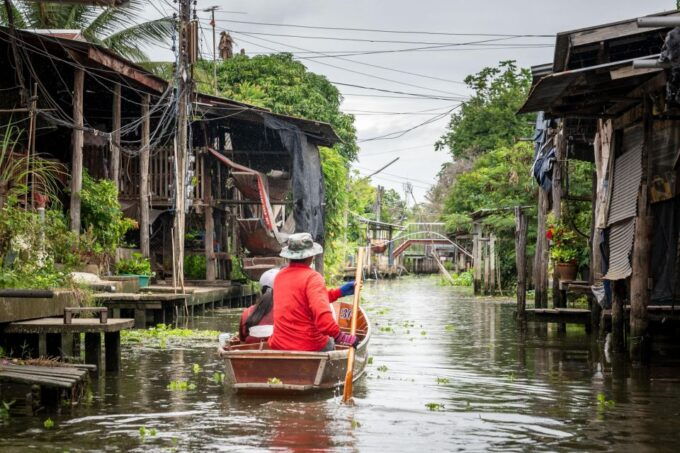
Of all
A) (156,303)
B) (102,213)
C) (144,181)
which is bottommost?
(156,303)

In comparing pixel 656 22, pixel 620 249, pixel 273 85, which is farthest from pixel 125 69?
pixel 273 85

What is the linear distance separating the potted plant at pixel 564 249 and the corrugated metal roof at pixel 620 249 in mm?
4627

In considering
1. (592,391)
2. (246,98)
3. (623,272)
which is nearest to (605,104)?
(623,272)

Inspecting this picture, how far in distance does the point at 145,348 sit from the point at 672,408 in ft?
27.6

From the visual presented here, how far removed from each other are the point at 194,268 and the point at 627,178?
16.2 metres

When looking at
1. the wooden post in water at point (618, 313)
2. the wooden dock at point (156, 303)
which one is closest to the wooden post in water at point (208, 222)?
the wooden dock at point (156, 303)

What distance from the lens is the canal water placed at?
824cm

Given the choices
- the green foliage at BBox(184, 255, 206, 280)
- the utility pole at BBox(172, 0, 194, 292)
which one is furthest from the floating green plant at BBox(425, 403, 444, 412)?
the green foliage at BBox(184, 255, 206, 280)

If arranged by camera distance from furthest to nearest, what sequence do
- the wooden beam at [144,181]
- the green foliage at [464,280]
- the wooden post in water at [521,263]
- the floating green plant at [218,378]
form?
the green foliage at [464,280] < the wooden beam at [144,181] < the wooden post in water at [521,263] < the floating green plant at [218,378]

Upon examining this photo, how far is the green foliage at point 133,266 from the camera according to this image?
21766 millimetres

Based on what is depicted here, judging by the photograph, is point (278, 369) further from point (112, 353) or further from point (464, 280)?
point (464, 280)

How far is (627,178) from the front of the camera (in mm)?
14992

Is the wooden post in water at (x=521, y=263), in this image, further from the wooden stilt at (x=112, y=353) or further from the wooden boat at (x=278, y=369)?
the wooden boat at (x=278, y=369)

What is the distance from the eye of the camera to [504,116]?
4638 centimetres
